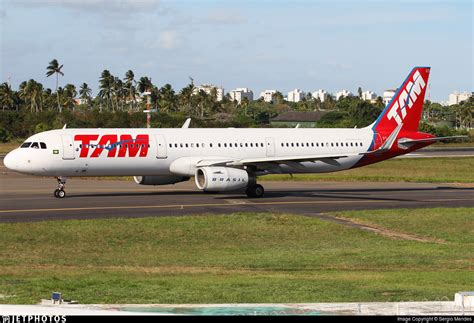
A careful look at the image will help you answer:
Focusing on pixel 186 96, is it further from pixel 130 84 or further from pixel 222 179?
pixel 222 179

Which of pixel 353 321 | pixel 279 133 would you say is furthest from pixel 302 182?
pixel 353 321

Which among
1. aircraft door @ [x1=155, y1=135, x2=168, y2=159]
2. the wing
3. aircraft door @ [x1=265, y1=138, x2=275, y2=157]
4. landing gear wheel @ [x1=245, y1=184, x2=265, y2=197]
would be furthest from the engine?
aircraft door @ [x1=265, y1=138, x2=275, y2=157]

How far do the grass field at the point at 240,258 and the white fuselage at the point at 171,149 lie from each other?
9727 mm

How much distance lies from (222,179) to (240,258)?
57.3ft

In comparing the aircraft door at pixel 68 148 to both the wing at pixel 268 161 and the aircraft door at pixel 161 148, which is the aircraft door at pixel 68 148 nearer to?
the aircraft door at pixel 161 148

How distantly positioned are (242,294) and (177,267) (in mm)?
6384

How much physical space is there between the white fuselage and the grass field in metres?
9.73

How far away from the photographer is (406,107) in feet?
173

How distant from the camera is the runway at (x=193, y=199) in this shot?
3881 centimetres

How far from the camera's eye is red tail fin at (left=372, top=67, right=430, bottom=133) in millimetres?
52500

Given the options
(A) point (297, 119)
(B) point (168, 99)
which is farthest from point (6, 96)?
(A) point (297, 119)

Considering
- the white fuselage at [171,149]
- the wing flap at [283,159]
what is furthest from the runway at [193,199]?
the wing flap at [283,159]

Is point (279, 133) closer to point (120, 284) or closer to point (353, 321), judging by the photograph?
point (120, 284)

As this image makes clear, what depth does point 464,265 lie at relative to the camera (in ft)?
82.4
